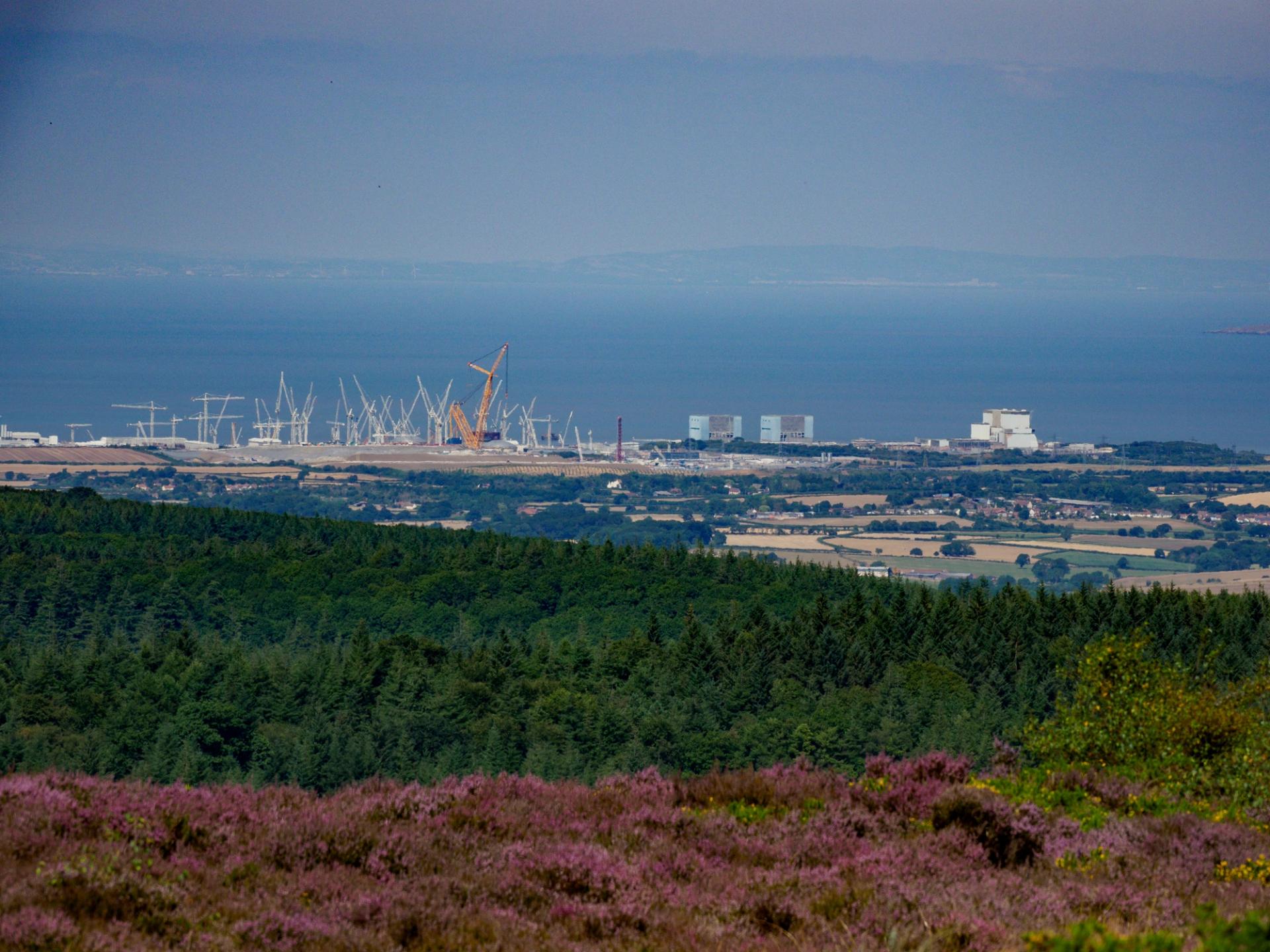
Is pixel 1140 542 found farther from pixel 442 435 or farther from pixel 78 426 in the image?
pixel 78 426

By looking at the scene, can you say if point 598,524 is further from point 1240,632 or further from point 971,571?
point 1240,632

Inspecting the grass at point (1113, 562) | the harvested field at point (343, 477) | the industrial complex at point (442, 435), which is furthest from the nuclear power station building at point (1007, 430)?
the harvested field at point (343, 477)

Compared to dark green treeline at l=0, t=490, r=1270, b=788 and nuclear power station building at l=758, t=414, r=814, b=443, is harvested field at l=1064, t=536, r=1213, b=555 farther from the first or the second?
nuclear power station building at l=758, t=414, r=814, b=443

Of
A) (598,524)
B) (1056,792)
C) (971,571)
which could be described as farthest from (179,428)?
(1056,792)

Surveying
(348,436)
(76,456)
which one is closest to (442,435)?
(348,436)

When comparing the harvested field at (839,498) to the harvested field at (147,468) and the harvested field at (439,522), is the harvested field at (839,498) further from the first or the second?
the harvested field at (147,468)
